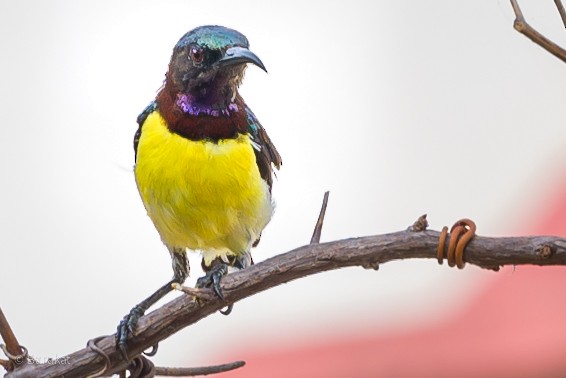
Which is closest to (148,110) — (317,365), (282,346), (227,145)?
(227,145)

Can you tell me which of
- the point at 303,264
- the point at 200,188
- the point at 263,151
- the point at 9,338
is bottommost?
the point at 9,338

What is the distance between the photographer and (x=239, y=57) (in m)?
1.37

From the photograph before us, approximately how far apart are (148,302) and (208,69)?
0.43 m

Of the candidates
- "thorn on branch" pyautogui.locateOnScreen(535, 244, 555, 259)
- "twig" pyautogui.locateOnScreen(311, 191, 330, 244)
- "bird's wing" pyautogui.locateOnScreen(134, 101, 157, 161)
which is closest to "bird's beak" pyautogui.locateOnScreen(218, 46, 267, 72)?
"twig" pyautogui.locateOnScreen(311, 191, 330, 244)

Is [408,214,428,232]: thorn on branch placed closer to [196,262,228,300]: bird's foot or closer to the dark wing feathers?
[196,262,228,300]: bird's foot

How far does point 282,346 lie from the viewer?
272 centimetres

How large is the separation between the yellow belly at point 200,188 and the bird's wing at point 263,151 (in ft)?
0.06

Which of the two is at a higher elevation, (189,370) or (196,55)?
(196,55)

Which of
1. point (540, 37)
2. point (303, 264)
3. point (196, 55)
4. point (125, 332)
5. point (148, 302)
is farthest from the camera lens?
point (148, 302)

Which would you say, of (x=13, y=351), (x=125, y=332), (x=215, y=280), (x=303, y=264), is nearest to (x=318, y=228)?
(x=303, y=264)

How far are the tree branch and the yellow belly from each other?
30cm

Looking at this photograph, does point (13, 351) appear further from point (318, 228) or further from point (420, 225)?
point (420, 225)

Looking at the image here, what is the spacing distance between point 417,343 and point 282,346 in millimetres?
412

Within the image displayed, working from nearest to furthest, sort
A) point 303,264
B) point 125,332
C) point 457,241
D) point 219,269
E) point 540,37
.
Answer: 1. point 540,37
2. point 457,241
3. point 303,264
4. point 125,332
5. point 219,269
